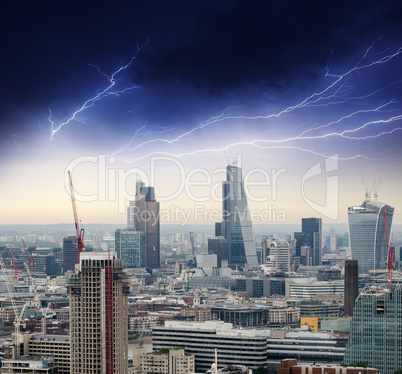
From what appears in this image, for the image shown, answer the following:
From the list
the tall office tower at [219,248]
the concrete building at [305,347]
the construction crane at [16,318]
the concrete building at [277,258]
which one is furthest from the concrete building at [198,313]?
the concrete building at [277,258]

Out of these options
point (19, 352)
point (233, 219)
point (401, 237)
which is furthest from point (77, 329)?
point (233, 219)

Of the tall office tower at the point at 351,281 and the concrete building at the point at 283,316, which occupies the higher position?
the tall office tower at the point at 351,281

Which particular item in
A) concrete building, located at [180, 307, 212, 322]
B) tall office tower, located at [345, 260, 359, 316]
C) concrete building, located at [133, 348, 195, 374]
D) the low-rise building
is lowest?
concrete building, located at [133, 348, 195, 374]

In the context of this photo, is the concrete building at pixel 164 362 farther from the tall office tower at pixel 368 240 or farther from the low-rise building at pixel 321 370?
the tall office tower at pixel 368 240

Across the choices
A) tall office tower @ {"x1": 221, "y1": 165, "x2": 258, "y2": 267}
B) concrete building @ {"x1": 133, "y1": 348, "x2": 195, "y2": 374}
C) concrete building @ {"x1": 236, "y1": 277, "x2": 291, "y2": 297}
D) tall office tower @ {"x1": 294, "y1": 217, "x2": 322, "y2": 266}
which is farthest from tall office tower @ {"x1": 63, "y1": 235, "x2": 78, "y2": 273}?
concrete building @ {"x1": 133, "y1": 348, "x2": 195, "y2": 374}

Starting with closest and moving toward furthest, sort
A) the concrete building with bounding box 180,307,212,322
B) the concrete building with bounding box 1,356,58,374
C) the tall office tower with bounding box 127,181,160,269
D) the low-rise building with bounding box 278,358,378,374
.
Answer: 1. the low-rise building with bounding box 278,358,378,374
2. the concrete building with bounding box 1,356,58,374
3. the concrete building with bounding box 180,307,212,322
4. the tall office tower with bounding box 127,181,160,269

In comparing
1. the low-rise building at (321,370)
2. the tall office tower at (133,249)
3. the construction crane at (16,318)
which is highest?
the tall office tower at (133,249)

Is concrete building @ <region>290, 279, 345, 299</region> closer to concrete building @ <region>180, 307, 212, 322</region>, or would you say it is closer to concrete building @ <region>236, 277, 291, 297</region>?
concrete building @ <region>236, 277, 291, 297</region>
